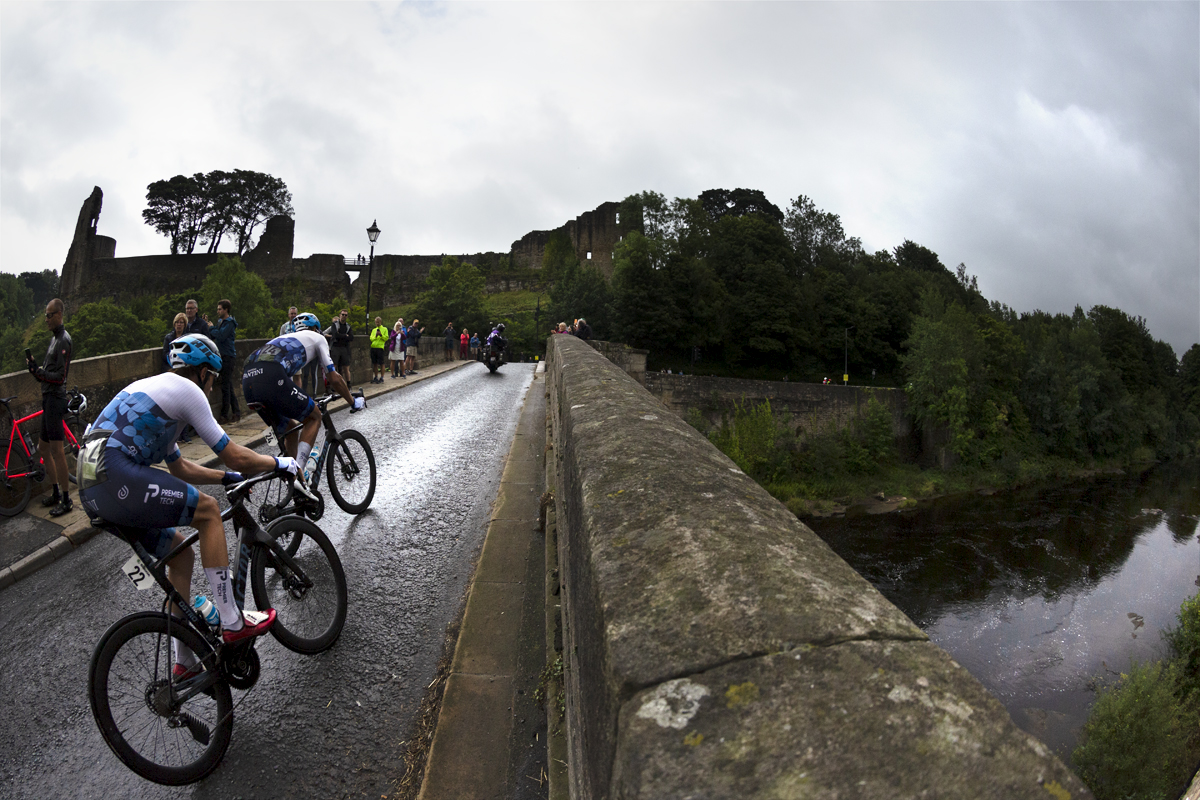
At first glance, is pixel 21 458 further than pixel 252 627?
Yes

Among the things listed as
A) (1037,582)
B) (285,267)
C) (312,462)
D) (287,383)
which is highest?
(285,267)

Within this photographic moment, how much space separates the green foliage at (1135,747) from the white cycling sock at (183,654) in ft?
55.4

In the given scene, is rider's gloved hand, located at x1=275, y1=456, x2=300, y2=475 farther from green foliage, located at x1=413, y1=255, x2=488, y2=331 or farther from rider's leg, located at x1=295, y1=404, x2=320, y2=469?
green foliage, located at x1=413, y1=255, x2=488, y2=331

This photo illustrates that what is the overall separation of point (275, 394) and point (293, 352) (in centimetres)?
34

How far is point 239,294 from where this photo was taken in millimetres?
50719

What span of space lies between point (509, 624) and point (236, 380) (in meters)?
9.14

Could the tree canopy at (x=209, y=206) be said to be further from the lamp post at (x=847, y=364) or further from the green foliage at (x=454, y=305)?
the lamp post at (x=847, y=364)

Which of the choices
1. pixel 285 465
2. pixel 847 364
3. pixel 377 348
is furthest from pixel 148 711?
pixel 847 364

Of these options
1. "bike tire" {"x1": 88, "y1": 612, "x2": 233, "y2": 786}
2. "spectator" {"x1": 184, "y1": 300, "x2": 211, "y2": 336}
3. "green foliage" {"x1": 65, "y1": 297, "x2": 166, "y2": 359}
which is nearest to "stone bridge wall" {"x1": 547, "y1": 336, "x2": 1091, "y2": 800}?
"bike tire" {"x1": 88, "y1": 612, "x2": 233, "y2": 786}

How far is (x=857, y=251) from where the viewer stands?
235ft

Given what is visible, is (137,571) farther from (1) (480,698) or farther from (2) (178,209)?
(2) (178,209)

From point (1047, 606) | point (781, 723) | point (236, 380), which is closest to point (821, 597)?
point (781, 723)

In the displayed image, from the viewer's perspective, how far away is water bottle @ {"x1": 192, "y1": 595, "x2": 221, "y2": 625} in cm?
310

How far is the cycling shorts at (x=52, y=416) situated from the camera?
6.62 metres
